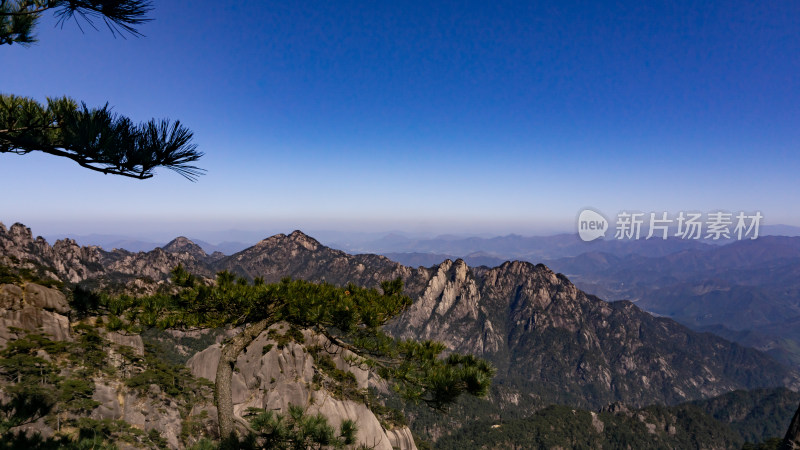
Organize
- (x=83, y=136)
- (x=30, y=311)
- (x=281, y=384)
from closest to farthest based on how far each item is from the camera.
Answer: (x=83, y=136) < (x=30, y=311) < (x=281, y=384)

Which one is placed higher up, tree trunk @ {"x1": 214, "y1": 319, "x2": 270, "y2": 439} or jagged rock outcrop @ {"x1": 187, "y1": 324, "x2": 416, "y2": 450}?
tree trunk @ {"x1": 214, "y1": 319, "x2": 270, "y2": 439}

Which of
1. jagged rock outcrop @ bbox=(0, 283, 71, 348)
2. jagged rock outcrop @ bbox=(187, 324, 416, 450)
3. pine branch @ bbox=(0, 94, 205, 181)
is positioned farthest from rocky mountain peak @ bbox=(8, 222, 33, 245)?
pine branch @ bbox=(0, 94, 205, 181)

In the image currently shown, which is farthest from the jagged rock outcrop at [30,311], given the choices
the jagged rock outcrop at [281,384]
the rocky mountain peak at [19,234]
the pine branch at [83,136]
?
the rocky mountain peak at [19,234]

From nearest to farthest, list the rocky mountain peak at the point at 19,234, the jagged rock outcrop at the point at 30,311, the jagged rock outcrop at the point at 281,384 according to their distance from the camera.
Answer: the jagged rock outcrop at the point at 30,311 → the jagged rock outcrop at the point at 281,384 → the rocky mountain peak at the point at 19,234

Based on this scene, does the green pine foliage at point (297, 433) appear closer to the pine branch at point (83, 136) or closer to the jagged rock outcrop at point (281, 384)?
the pine branch at point (83, 136)

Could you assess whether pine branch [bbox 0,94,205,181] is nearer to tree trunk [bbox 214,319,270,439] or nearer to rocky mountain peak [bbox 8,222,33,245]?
tree trunk [bbox 214,319,270,439]

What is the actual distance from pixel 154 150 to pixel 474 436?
212826 mm

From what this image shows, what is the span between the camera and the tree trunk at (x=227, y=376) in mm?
6891

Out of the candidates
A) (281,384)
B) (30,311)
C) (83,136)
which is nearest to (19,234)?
(281,384)

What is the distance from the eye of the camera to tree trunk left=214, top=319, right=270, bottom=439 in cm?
689

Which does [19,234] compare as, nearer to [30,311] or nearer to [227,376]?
[30,311]

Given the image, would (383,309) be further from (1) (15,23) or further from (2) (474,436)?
(2) (474,436)

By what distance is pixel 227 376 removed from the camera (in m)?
→ 7.15

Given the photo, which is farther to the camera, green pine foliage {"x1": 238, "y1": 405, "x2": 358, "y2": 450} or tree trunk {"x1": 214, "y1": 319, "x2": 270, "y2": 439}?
green pine foliage {"x1": 238, "y1": 405, "x2": 358, "y2": 450}
